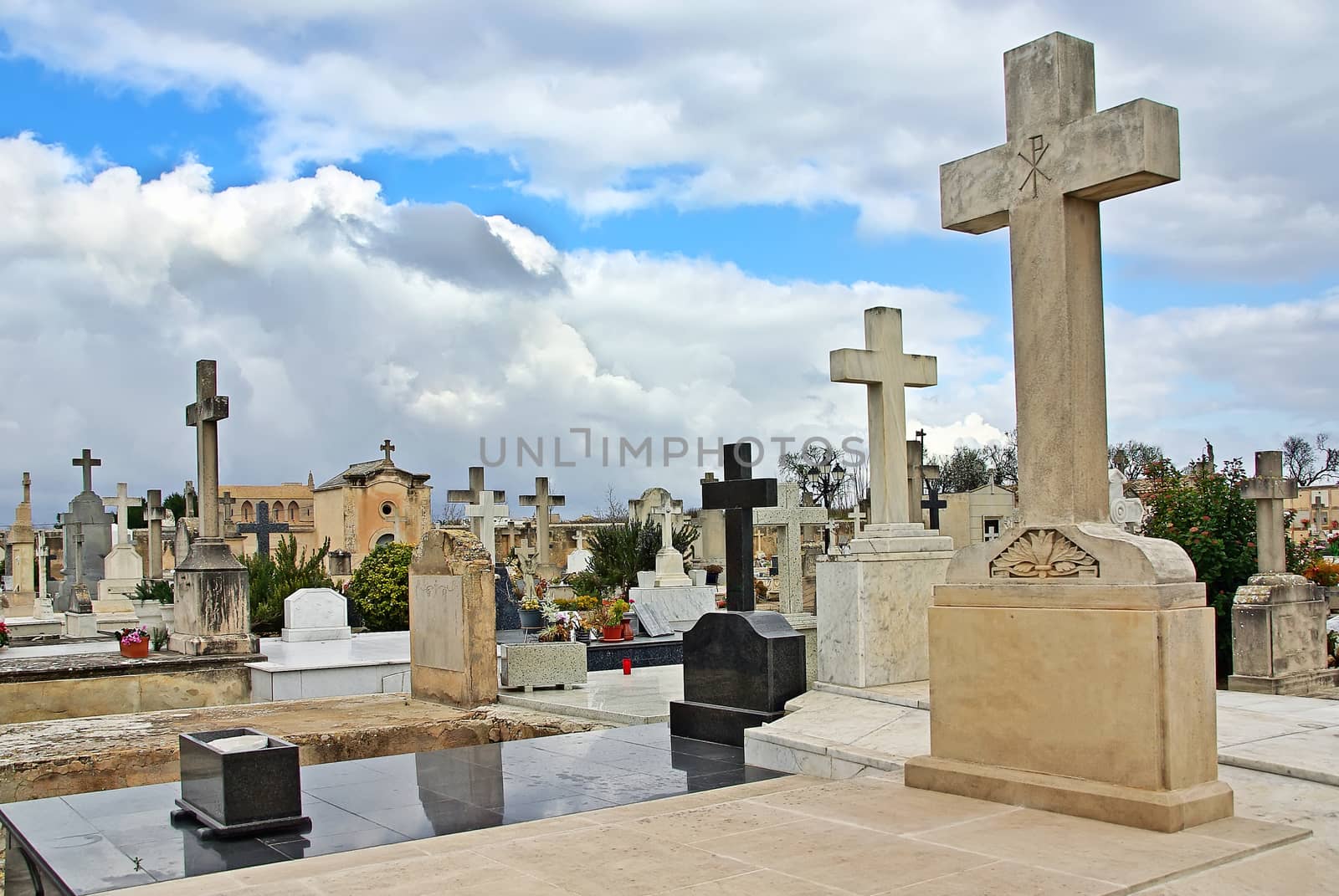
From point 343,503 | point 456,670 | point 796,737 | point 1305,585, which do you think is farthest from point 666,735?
point 343,503

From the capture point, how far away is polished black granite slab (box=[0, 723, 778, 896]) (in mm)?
4867

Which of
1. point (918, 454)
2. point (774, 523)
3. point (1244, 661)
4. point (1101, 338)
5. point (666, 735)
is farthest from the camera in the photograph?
point (918, 454)

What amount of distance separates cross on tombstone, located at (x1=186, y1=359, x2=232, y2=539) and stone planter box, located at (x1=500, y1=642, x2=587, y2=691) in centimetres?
521

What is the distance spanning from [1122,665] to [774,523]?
462 inches

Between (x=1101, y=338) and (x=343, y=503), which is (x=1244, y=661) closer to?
(x=1101, y=338)

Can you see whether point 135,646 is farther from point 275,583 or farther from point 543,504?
point 543,504

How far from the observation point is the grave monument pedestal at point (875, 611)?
768 cm

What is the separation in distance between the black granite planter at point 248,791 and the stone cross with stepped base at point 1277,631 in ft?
28.4

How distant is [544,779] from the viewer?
6.43m

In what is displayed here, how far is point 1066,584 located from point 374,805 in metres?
3.68

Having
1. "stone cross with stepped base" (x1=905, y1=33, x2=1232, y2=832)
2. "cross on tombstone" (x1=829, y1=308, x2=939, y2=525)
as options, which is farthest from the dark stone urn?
"stone cross with stepped base" (x1=905, y1=33, x2=1232, y2=832)

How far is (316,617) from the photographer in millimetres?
15820

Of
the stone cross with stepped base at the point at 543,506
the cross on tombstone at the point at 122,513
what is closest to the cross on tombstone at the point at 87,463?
the cross on tombstone at the point at 122,513

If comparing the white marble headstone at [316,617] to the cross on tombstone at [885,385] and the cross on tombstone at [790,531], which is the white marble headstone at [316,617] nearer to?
the cross on tombstone at [790,531]
